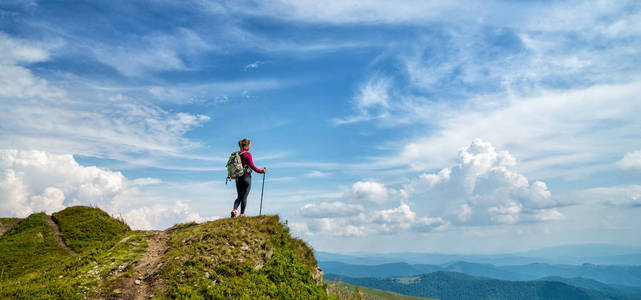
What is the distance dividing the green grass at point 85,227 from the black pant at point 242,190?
17.8 m

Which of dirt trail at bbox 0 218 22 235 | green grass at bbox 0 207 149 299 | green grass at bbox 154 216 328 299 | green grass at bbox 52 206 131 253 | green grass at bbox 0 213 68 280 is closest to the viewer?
green grass at bbox 0 207 149 299

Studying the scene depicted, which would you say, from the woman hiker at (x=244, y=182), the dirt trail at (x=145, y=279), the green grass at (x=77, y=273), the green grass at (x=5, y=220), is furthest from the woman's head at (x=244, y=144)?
the green grass at (x=5, y=220)

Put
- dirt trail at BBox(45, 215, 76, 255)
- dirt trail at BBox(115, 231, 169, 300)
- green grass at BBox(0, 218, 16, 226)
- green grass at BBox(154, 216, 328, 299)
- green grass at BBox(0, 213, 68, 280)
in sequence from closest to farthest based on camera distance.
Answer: dirt trail at BBox(115, 231, 169, 300) < green grass at BBox(154, 216, 328, 299) < green grass at BBox(0, 213, 68, 280) < dirt trail at BBox(45, 215, 76, 255) < green grass at BBox(0, 218, 16, 226)

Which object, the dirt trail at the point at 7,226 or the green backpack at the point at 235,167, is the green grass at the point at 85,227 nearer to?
the dirt trail at the point at 7,226

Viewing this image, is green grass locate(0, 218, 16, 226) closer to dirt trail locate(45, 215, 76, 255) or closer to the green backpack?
dirt trail locate(45, 215, 76, 255)

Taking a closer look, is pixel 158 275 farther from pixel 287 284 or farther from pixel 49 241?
pixel 49 241

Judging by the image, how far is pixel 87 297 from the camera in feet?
40.1

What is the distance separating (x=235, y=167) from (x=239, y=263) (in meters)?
6.25

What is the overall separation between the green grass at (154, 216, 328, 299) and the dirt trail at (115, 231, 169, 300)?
0.48 m

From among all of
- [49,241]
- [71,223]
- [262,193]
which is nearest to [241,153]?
[262,193]

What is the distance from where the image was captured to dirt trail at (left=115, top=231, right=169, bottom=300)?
12.8 metres

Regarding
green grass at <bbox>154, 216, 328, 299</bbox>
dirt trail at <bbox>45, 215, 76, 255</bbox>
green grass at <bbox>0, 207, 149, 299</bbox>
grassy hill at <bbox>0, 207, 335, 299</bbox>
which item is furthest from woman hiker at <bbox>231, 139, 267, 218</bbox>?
dirt trail at <bbox>45, 215, 76, 255</bbox>

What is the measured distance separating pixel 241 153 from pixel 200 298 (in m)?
9.41

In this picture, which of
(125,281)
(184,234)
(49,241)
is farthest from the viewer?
(49,241)
